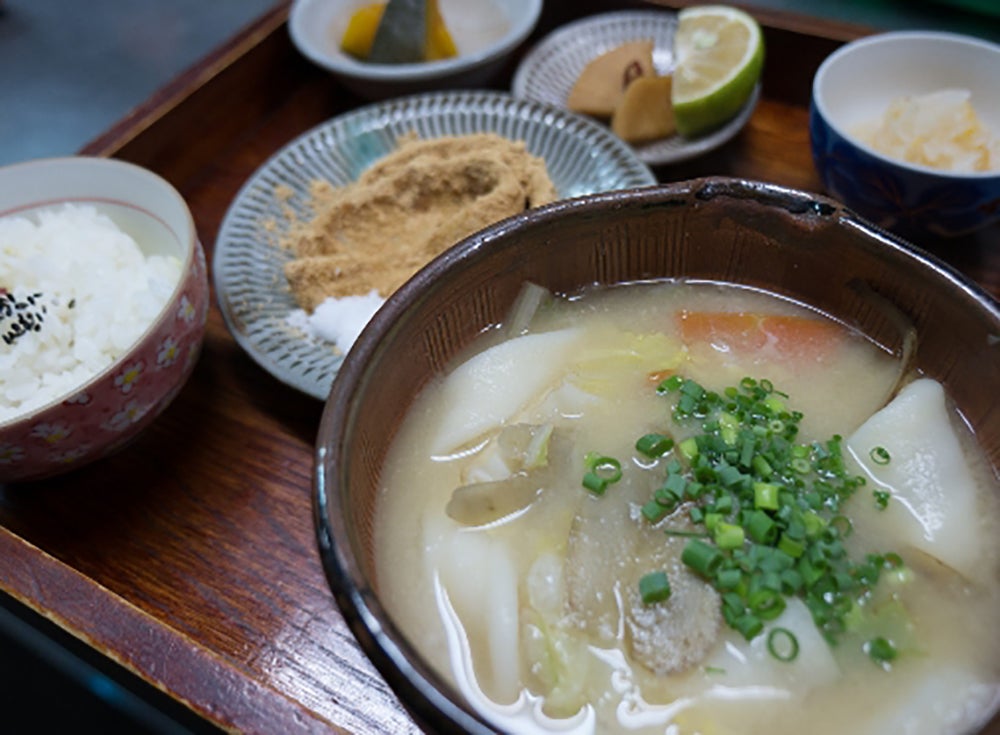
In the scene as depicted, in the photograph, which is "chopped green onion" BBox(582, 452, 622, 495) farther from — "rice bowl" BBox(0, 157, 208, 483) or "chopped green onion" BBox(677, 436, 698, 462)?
"rice bowl" BBox(0, 157, 208, 483)

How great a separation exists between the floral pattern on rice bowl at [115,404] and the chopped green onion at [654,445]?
84cm

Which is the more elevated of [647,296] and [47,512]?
[647,296]

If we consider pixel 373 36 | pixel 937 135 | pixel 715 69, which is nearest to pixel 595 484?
pixel 937 135

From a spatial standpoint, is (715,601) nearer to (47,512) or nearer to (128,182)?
(47,512)

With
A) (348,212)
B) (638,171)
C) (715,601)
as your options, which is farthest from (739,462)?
(348,212)

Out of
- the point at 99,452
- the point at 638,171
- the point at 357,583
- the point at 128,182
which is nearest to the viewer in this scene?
the point at 357,583

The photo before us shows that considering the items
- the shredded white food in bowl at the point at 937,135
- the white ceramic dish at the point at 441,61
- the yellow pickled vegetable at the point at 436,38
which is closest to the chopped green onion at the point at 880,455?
the shredded white food in bowl at the point at 937,135

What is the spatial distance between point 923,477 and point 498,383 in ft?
1.92

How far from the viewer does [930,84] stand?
2.06 m

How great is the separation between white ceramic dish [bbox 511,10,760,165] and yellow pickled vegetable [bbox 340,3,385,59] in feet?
1.36

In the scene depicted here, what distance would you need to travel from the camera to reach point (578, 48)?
2.39 m

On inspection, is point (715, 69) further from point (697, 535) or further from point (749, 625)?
point (749, 625)

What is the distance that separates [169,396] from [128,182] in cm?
51

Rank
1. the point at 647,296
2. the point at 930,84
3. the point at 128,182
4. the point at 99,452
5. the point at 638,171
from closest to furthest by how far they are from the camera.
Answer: the point at 647,296 → the point at 99,452 → the point at 128,182 → the point at 638,171 → the point at 930,84
